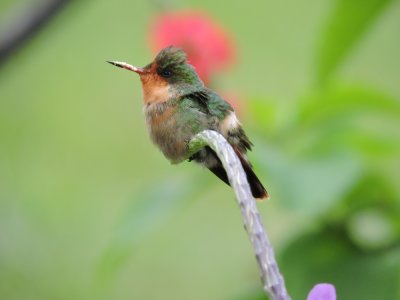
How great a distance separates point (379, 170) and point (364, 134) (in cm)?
14

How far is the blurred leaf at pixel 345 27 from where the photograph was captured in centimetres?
203

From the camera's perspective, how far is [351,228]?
242cm

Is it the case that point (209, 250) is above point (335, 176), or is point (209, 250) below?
above

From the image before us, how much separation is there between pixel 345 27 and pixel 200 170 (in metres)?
0.57

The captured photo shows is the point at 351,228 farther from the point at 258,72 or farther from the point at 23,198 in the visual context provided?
the point at 258,72

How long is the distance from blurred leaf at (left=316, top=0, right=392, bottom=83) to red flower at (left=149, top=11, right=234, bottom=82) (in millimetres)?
338

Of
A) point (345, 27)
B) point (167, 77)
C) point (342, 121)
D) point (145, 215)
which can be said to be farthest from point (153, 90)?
point (342, 121)

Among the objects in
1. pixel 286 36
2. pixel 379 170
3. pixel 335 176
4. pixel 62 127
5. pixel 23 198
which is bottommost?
pixel 335 176

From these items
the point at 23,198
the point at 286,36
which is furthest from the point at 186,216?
the point at 286,36

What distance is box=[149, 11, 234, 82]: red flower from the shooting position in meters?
2.38

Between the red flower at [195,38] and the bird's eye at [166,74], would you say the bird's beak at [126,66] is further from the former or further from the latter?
the red flower at [195,38]

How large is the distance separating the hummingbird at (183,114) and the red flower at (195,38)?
1198 millimetres

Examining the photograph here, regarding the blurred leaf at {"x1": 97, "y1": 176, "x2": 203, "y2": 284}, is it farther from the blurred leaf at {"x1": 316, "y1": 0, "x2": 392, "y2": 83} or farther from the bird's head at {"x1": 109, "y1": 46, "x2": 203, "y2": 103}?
the bird's head at {"x1": 109, "y1": 46, "x2": 203, "y2": 103}

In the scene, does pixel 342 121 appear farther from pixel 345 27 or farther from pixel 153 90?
pixel 153 90
